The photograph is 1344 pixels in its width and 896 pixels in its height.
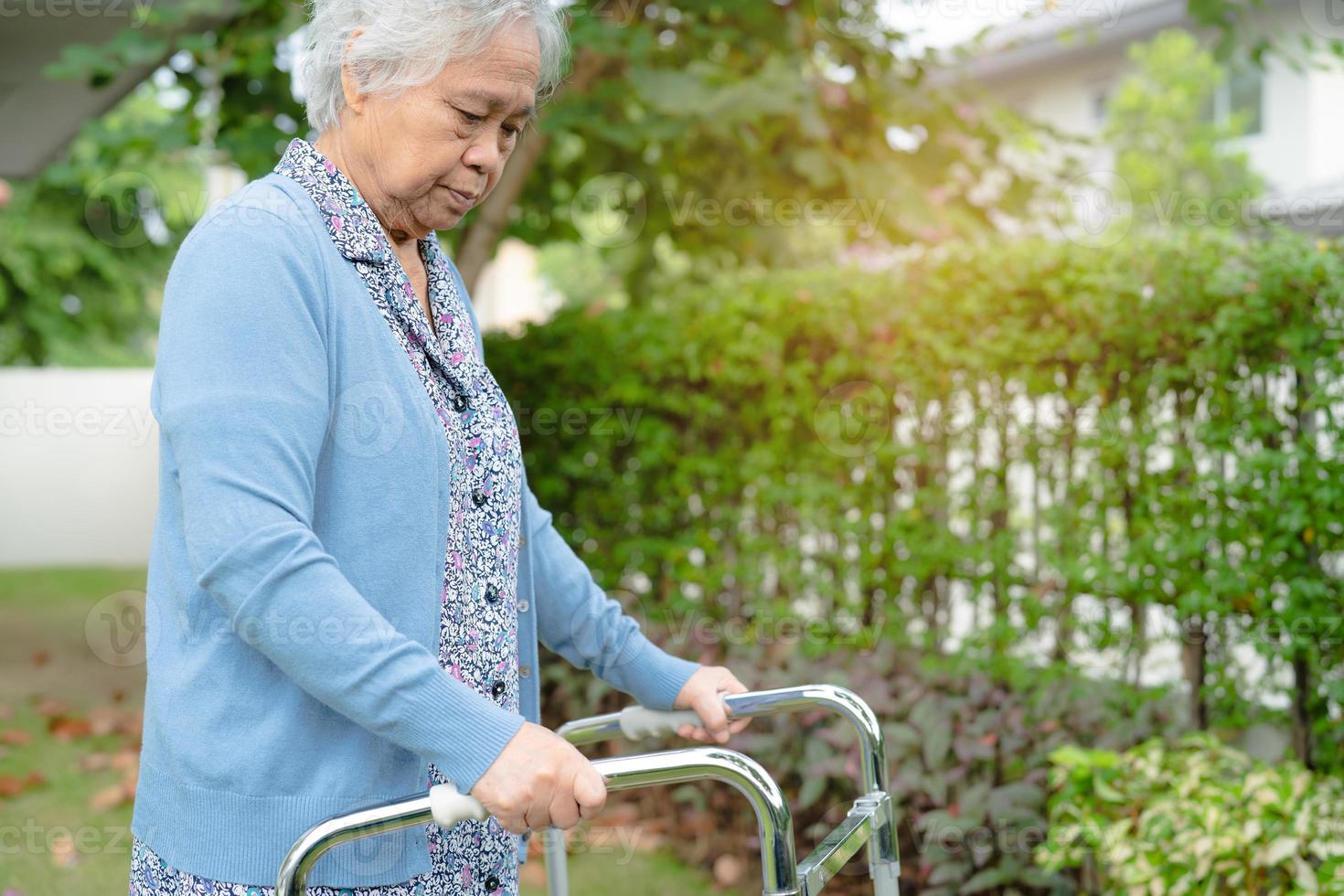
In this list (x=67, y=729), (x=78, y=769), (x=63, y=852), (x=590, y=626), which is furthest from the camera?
(x=67, y=729)

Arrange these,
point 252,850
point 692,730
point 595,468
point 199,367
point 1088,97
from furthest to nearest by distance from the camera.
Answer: point 1088,97
point 595,468
point 692,730
point 252,850
point 199,367

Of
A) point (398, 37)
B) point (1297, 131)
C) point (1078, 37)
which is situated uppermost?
point (1078, 37)

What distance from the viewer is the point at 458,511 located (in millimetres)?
1663

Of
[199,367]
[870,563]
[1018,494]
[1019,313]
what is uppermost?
[199,367]

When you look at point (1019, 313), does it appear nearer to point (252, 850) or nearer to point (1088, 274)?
point (1088, 274)

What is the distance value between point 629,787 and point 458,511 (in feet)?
1.47

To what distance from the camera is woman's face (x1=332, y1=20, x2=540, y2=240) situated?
1.59m

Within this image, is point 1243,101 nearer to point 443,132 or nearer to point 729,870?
point 729,870

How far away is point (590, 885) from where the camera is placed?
14.2 feet

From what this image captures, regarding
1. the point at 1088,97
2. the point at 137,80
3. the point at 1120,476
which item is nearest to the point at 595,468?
the point at 1120,476

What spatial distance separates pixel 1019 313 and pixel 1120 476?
0.59 meters

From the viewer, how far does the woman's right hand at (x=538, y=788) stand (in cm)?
138

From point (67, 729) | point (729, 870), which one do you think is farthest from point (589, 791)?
point (67, 729)

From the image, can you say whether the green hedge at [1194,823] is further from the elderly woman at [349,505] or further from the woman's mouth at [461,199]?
the woman's mouth at [461,199]
